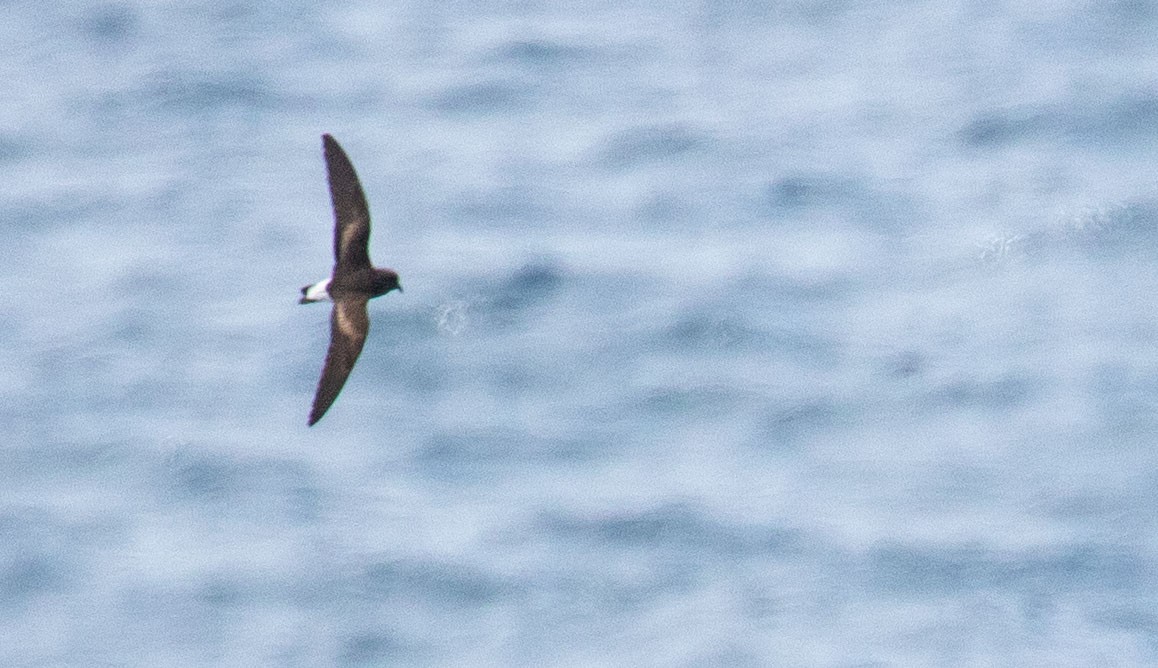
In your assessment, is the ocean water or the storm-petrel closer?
the storm-petrel

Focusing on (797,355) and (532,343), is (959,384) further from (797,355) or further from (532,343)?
(532,343)

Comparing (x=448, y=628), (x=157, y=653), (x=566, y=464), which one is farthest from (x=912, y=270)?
(x=157, y=653)

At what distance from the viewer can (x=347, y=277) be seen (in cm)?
1278

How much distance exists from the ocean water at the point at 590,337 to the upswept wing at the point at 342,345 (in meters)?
4.44

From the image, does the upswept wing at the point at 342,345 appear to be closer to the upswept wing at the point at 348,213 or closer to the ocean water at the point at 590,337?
the upswept wing at the point at 348,213

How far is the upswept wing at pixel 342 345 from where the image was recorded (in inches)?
476

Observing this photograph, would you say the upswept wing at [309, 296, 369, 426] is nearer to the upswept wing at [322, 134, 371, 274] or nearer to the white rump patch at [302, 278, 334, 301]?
the white rump patch at [302, 278, 334, 301]

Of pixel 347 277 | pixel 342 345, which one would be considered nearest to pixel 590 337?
pixel 347 277

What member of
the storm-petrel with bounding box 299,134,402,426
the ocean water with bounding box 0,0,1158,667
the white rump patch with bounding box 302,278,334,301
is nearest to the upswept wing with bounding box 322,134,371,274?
the storm-petrel with bounding box 299,134,402,426

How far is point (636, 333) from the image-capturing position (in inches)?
732

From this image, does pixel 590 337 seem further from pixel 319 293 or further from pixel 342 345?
pixel 342 345

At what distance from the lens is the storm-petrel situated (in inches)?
488

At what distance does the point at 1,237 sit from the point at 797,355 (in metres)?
6.82

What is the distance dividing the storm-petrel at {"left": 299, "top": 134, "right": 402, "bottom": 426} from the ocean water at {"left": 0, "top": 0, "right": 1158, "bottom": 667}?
14.6 ft
